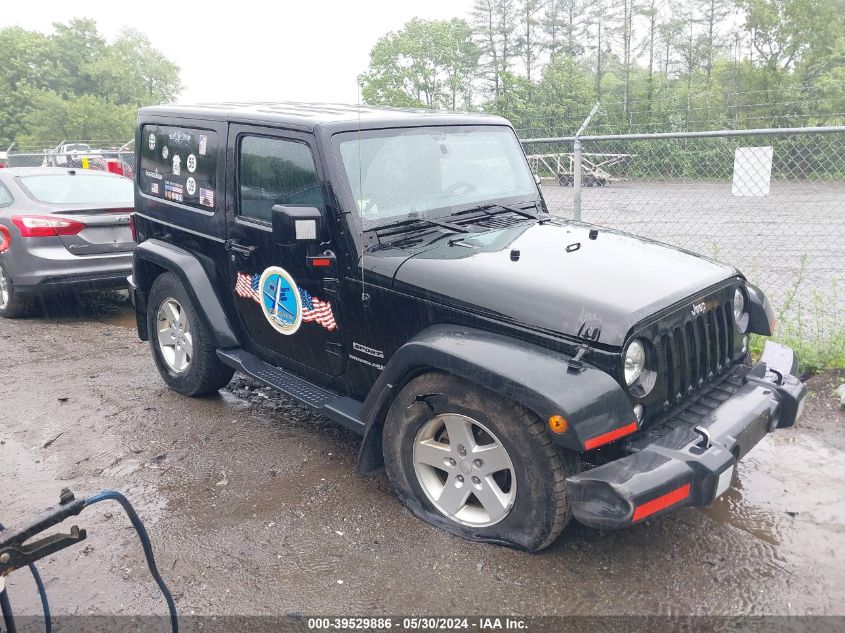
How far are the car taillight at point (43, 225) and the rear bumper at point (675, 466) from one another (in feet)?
20.1

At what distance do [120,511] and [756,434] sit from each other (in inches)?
122

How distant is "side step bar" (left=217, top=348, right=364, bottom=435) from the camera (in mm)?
3740

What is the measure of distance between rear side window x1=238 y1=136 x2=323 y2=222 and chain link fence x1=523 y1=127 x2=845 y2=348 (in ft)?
7.95

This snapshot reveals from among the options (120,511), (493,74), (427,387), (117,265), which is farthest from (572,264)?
(493,74)

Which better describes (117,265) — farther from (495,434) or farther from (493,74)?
(493,74)

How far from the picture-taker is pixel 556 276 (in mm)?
3215

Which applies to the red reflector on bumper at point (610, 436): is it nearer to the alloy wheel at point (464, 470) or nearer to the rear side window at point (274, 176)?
the alloy wheel at point (464, 470)

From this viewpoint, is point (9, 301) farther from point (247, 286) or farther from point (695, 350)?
point (695, 350)

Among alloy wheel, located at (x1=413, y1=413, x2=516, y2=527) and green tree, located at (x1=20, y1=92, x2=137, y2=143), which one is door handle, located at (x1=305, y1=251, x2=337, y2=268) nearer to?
alloy wheel, located at (x1=413, y1=413, x2=516, y2=527)

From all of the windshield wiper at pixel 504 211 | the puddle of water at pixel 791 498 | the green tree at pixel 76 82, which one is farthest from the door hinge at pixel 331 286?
the green tree at pixel 76 82

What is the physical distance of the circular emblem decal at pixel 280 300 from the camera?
159 inches

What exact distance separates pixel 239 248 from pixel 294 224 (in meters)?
0.94

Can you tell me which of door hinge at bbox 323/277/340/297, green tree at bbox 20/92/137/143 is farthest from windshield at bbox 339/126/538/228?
green tree at bbox 20/92/137/143

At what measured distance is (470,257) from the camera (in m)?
3.47
